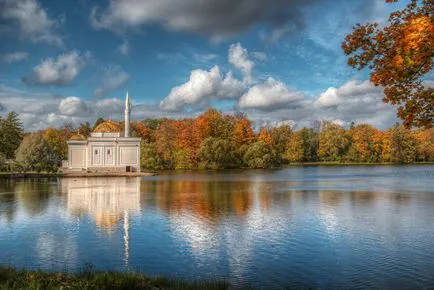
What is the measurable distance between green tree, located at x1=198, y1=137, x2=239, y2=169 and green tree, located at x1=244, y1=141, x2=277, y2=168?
4.03m

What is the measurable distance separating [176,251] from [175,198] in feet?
59.2

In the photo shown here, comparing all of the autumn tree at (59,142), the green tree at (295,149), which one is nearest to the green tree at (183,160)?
the autumn tree at (59,142)

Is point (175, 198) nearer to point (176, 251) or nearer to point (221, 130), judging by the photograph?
point (176, 251)

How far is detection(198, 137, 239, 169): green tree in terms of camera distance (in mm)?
94500

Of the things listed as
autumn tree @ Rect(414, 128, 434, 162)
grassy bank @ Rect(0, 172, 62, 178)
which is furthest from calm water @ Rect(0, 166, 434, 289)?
autumn tree @ Rect(414, 128, 434, 162)

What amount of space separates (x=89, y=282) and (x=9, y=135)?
82837 mm

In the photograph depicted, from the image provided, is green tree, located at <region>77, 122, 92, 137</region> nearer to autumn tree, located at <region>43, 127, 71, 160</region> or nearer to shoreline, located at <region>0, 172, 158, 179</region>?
autumn tree, located at <region>43, 127, 71, 160</region>

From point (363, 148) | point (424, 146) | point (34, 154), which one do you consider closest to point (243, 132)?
point (363, 148)

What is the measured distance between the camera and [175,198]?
34438 mm

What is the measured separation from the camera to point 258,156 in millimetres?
98375

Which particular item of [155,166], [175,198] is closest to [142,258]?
[175,198]

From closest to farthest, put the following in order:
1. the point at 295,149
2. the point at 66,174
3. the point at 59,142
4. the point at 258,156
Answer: the point at 66,174 → the point at 258,156 → the point at 59,142 → the point at 295,149

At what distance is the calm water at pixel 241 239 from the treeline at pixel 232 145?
51216mm

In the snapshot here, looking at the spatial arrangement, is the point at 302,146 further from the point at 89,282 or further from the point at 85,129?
the point at 89,282
